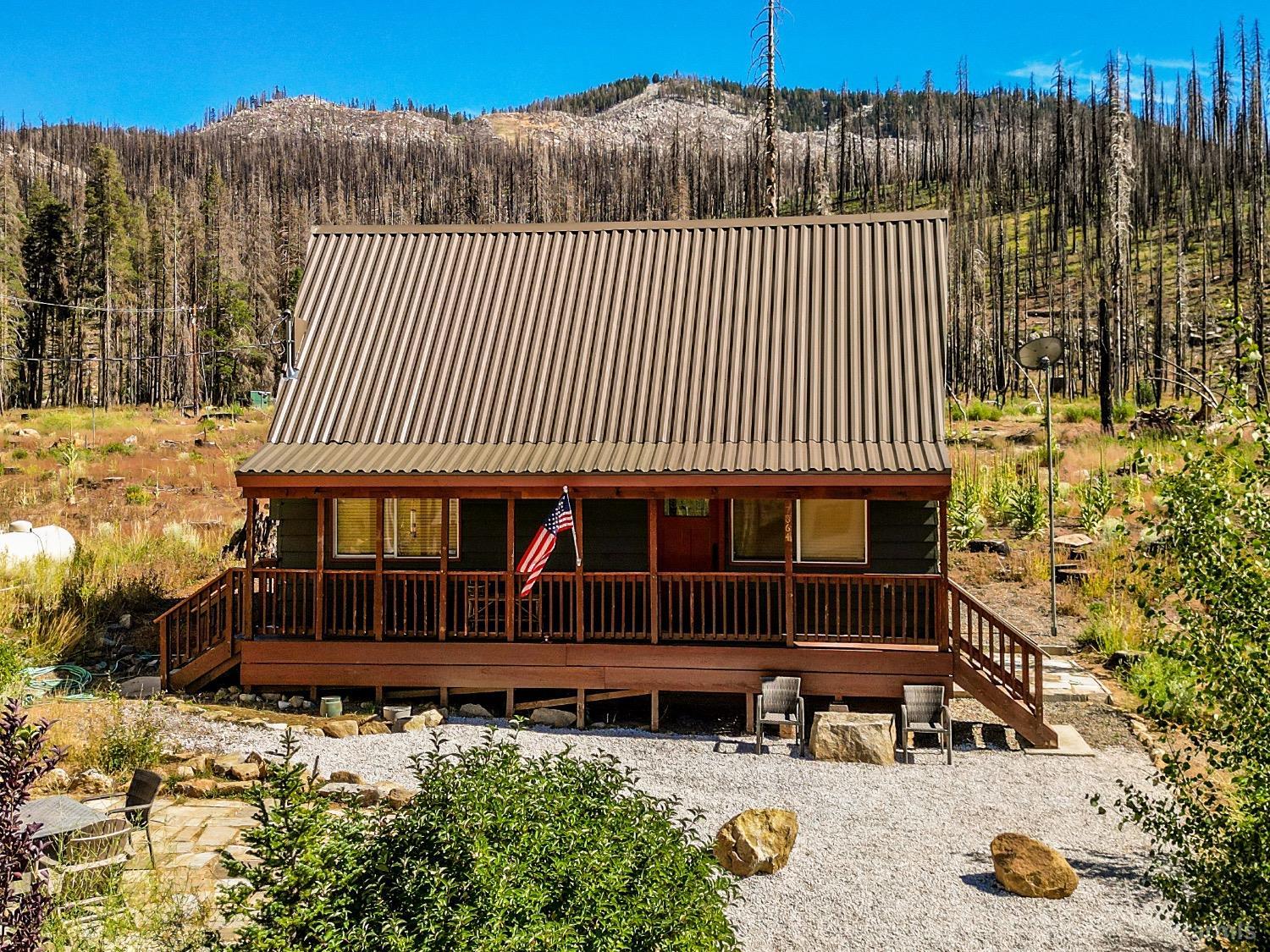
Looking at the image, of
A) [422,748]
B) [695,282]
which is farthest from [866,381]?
[422,748]

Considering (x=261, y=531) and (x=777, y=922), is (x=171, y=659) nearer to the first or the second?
(x=261, y=531)

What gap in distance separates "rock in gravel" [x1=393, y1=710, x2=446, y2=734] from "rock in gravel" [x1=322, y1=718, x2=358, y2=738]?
51 cm

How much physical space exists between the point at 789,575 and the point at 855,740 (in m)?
2.23

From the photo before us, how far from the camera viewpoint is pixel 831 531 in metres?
13.7

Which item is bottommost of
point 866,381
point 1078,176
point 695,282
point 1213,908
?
point 1213,908

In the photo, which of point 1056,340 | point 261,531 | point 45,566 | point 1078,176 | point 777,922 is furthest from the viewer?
point 1078,176

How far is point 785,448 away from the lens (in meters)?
12.9

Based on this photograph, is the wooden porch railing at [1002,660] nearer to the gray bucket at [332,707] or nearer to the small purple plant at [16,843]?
the gray bucket at [332,707]

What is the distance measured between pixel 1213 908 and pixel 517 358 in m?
11.4

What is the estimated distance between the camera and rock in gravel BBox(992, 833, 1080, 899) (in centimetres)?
780

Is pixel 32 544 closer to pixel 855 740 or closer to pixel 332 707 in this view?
pixel 332 707

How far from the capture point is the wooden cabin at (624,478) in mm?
12570

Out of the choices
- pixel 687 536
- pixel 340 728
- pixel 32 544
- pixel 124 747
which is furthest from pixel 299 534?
pixel 32 544

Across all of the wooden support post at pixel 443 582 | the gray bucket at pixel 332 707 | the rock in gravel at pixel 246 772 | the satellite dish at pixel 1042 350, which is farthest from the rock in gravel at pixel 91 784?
the satellite dish at pixel 1042 350
